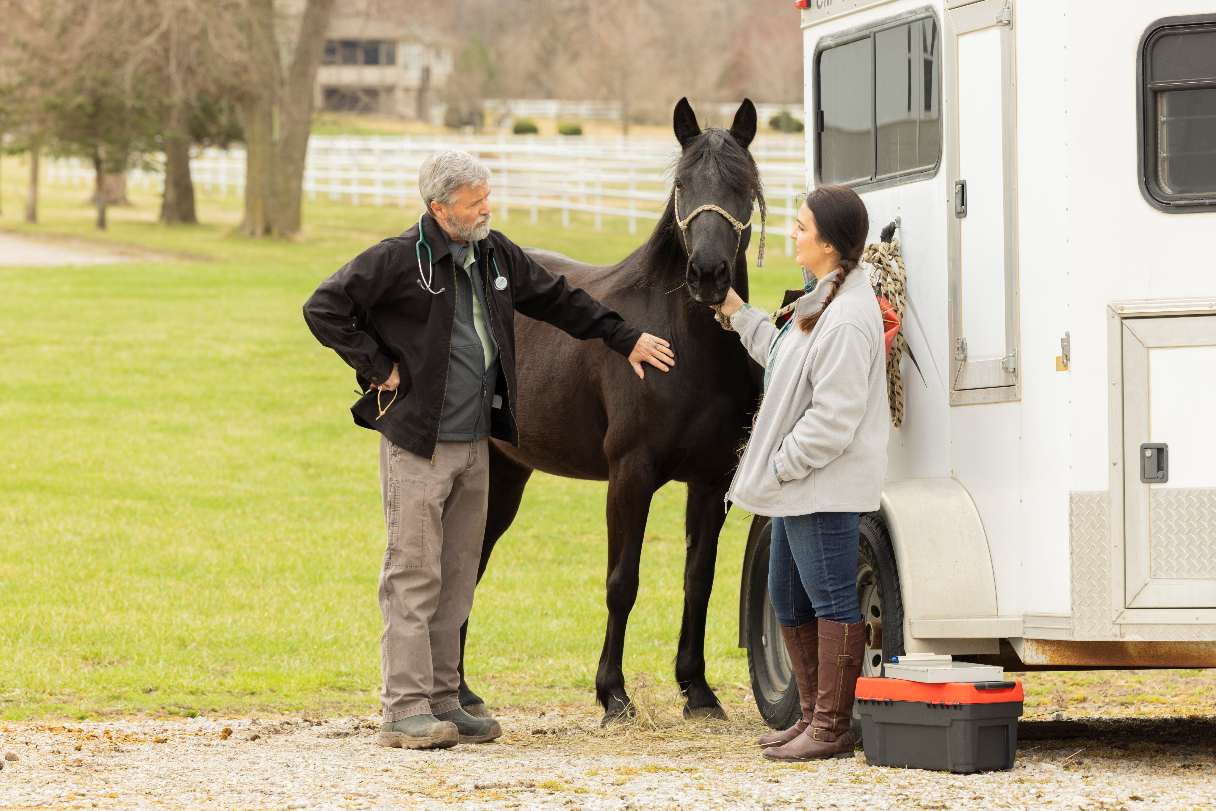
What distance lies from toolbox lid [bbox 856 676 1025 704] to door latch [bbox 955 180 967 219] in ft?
5.40

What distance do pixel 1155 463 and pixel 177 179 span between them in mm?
37789

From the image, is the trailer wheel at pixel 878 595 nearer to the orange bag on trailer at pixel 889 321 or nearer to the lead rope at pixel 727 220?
the orange bag on trailer at pixel 889 321

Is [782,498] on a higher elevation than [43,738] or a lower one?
higher

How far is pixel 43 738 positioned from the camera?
259 inches

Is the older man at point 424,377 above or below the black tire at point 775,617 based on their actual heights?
above

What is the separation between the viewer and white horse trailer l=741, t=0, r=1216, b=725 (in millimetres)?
5539

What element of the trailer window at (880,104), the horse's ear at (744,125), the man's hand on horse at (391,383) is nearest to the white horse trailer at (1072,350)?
the trailer window at (880,104)

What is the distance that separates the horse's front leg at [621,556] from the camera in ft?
24.0

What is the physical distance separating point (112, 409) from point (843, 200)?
46.7ft

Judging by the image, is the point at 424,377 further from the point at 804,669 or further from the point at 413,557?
the point at 804,669

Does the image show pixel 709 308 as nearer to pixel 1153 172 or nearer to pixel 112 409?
pixel 1153 172

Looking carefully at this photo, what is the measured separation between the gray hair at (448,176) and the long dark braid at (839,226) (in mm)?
1340

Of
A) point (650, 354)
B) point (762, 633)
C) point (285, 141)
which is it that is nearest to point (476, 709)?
point (762, 633)

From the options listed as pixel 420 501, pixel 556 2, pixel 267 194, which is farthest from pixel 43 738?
pixel 556 2
